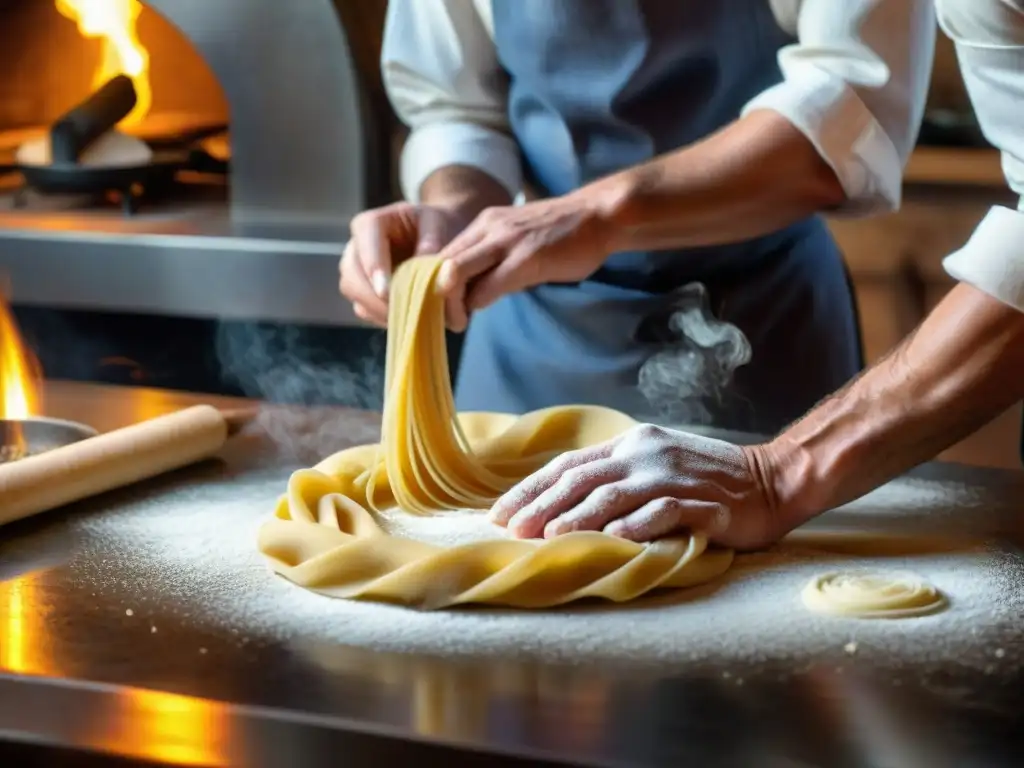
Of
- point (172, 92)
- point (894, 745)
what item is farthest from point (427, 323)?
point (172, 92)

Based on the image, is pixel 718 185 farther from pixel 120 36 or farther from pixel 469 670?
pixel 120 36

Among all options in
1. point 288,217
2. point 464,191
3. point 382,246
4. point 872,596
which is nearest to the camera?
point 872,596

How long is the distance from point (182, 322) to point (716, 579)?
Answer: 6.33 feet

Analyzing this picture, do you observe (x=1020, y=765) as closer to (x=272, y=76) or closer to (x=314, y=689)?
(x=314, y=689)

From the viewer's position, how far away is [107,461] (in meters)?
1.34

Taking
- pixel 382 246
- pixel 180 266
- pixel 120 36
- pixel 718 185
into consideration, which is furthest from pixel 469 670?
pixel 120 36

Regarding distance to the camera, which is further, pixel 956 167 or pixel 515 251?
pixel 956 167

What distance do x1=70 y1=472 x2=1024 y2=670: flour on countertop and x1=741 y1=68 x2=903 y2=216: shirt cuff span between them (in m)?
0.50

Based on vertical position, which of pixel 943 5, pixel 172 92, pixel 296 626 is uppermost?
pixel 943 5

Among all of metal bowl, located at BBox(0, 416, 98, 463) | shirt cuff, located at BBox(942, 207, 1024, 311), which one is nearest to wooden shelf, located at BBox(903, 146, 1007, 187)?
shirt cuff, located at BBox(942, 207, 1024, 311)

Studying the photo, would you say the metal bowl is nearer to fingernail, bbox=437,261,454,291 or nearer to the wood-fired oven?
fingernail, bbox=437,261,454,291

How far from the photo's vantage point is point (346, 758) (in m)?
0.84

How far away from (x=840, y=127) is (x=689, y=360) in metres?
0.33

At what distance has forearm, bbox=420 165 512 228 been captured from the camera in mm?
1710
